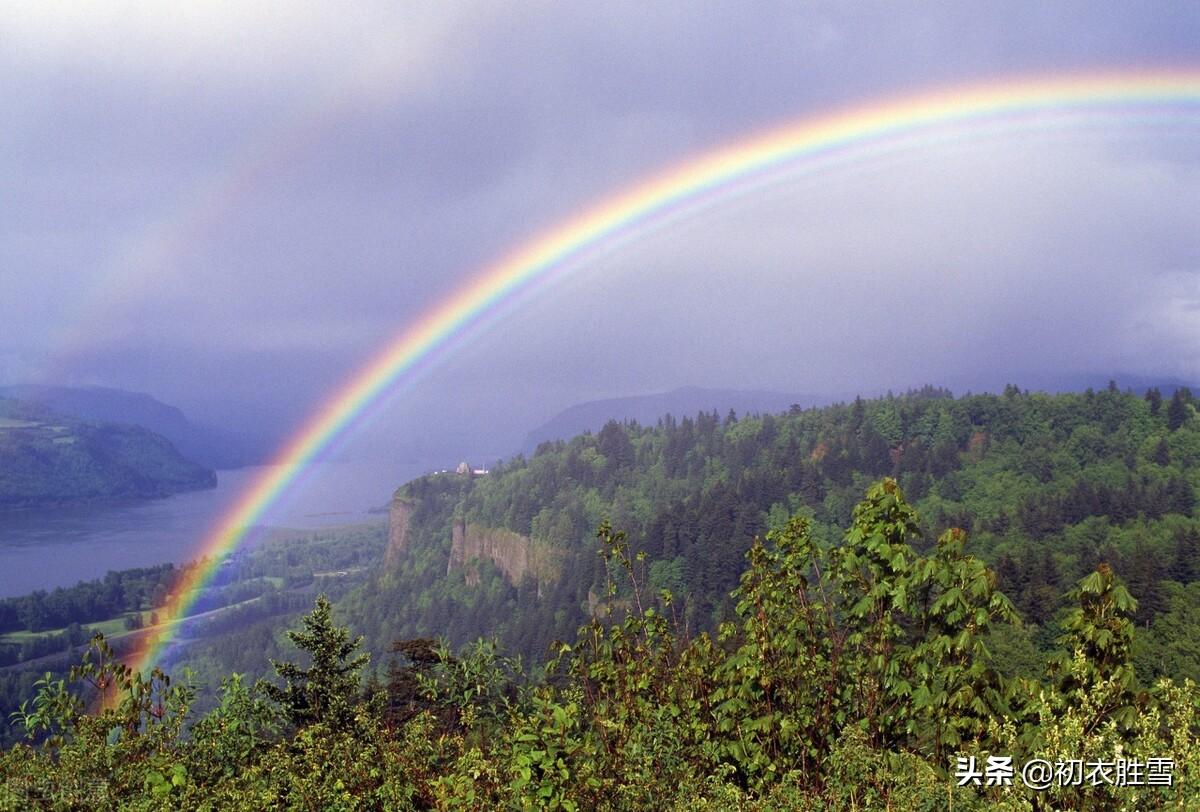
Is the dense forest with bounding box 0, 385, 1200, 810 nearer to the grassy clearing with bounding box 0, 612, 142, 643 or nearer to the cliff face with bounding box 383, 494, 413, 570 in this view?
the grassy clearing with bounding box 0, 612, 142, 643

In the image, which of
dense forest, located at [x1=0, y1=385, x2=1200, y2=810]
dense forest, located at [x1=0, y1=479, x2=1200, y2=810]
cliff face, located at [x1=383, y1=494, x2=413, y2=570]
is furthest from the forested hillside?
dense forest, located at [x1=0, y1=479, x2=1200, y2=810]

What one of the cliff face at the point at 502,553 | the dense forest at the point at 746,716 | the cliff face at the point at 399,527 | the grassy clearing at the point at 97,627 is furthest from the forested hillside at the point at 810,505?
the dense forest at the point at 746,716

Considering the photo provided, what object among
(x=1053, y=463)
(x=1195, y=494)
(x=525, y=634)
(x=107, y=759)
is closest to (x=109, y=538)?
(x=525, y=634)

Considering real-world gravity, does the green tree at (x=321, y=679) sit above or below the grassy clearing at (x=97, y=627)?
above

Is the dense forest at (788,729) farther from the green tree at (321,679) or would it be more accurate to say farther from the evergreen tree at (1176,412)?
the evergreen tree at (1176,412)

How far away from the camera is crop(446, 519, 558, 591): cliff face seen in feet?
382

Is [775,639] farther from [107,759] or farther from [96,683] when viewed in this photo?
Answer: [96,683]

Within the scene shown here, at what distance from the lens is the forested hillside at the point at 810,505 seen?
57.8m

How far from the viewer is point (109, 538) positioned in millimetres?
185750

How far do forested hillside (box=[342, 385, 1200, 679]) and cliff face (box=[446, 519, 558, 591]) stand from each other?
347 millimetres

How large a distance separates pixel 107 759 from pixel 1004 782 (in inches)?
229

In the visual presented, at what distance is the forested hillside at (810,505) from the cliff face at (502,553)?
0.35 meters

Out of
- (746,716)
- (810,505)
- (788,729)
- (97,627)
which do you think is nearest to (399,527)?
(97,627)

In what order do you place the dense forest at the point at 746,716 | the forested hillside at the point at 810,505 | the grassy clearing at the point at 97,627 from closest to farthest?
1. the dense forest at the point at 746,716
2. the forested hillside at the point at 810,505
3. the grassy clearing at the point at 97,627
